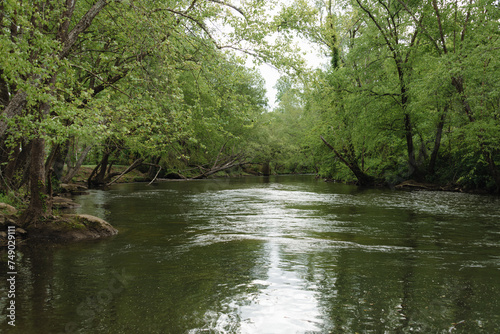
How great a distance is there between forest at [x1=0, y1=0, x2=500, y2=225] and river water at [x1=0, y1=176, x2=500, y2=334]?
9.46ft

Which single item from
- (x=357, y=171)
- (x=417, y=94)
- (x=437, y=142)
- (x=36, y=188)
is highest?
(x=417, y=94)

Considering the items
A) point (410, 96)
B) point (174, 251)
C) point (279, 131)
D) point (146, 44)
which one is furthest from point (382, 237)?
point (279, 131)

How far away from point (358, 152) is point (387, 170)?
2944 millimetres

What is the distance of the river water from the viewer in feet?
15.1

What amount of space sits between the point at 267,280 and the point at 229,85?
6515 millimetres

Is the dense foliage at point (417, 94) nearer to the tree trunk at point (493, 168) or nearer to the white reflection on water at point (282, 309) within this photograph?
the tree trunk at point (493, 168)

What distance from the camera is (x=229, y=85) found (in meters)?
10.9

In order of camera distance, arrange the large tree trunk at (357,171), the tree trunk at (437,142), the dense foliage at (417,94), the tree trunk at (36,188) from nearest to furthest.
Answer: the tree trunk at (36,188) → the dense foliage at (417,94) → the tree trunk at (437,142) → the large tree trunk at (357,171)

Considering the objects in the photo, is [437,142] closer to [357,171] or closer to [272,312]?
[357,171]

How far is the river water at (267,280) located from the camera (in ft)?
15.1

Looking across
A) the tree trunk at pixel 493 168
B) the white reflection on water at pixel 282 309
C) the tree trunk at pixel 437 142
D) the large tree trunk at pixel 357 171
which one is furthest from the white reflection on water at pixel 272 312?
the large tree trunk at pixel 357 171

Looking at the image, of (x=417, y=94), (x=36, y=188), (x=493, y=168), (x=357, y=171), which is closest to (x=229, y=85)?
(x=36, y=188)

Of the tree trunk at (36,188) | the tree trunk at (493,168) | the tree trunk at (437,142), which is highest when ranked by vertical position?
the tree trunk at (437,142)

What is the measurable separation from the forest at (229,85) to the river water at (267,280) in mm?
2882
